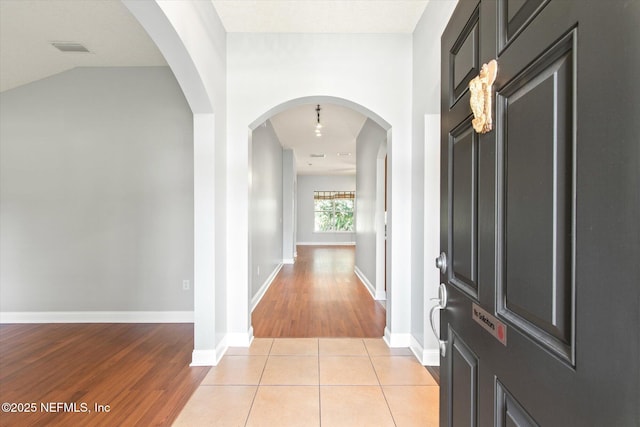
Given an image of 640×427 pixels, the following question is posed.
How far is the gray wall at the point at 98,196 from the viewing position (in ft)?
12.1

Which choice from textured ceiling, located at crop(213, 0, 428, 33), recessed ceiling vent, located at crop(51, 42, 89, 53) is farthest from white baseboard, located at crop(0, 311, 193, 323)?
textured ceiling, located at crop(213, 0, 428, 33)

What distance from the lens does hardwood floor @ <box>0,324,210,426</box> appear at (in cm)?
203

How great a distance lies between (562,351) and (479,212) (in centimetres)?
45

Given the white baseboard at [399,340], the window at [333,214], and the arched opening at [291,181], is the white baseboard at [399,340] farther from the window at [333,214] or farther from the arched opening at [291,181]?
the window at [333,214]

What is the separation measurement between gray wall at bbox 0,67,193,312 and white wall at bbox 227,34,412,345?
0.97 meters

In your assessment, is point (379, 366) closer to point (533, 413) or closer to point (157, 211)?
point (533, 413)

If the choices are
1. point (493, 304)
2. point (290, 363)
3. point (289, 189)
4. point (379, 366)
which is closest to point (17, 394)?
point (290, 363)

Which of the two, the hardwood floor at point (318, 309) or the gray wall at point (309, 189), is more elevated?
the gray wall at point (309, 189)

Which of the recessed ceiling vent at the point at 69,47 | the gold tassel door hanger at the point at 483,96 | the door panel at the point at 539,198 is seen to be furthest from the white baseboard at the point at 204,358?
the recessed ceiling vent at the point at 69,47

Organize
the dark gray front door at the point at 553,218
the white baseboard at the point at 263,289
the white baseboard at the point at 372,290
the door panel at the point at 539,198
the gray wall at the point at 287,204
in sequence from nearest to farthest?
1. the dark gray front door at the point at 553,218
2. the door panel at the point at 539,198
3. the white baseboard at the point at 263,289
4. the white baseboard at the point at 372,290
5. the gray wall at the point at 287,204

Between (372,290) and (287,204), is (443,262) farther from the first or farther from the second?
(287,204)

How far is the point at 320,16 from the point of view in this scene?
2.79m

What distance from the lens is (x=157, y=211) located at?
3.70m

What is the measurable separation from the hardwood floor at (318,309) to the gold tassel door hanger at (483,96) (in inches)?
111
